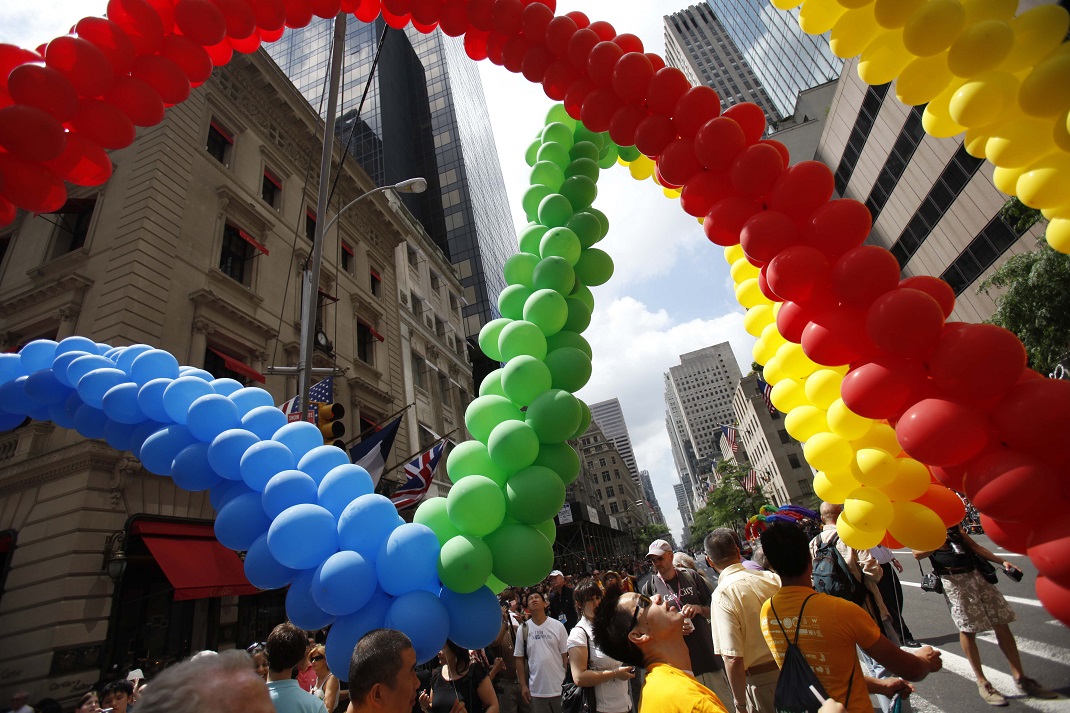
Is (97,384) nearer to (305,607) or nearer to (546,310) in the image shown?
(305,607)

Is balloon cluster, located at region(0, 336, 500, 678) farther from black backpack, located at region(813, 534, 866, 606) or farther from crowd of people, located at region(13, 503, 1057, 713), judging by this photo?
black backpack, located at region(813, 534, 866, 606)

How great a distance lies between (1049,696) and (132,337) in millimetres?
13675

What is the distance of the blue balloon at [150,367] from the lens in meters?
4.02

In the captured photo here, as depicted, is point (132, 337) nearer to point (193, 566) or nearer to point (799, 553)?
point (193, 566)

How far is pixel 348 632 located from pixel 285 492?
2.87 ft

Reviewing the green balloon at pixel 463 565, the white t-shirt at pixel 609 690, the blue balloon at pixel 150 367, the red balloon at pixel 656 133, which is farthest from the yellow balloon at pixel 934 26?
the blue balloon at pixel 150 367

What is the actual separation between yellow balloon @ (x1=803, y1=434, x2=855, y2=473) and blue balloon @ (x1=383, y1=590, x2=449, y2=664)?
2.33 metres

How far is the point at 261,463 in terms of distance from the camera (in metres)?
3.24

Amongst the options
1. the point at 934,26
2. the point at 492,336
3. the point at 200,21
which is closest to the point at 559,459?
the point at 492,336

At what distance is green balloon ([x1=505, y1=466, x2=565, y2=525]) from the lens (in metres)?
2.94

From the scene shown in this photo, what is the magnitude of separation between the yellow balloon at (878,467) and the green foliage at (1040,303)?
51.2ft

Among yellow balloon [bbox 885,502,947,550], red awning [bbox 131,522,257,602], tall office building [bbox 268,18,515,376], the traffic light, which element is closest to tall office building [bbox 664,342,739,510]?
tall office building [bbox 268,18,515,376]

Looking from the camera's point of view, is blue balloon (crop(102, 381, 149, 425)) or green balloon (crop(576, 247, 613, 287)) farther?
green balloon (crop(576, 247, 613, 287))

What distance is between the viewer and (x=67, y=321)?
34.4 ft
